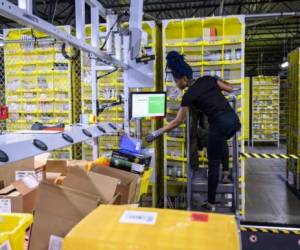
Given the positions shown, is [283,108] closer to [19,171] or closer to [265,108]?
Result: [265,108]

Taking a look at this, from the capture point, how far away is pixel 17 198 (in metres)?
2.19

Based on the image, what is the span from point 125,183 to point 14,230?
1.35 meters

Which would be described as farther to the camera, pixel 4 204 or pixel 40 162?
pixel 40 162

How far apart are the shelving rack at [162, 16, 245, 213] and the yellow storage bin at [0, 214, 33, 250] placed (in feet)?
12.4

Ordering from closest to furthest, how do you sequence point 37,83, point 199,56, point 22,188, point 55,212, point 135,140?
point 55,212, point 22,188, point 135,140, point 199,56, point 37,83

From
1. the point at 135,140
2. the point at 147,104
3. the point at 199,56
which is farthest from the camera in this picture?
the point at 199,56

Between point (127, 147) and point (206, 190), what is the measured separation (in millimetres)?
1209

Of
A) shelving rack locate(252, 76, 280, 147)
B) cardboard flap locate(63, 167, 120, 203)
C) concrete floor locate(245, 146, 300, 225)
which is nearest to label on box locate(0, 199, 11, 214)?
cardboard flap locate(63, 167, 120, 203)

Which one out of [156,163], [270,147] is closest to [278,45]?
[270,147]

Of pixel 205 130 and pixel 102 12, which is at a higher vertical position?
pixel 102 12

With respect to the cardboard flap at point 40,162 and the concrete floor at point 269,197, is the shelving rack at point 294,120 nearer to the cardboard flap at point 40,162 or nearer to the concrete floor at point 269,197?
the concrete floor at point 269,197

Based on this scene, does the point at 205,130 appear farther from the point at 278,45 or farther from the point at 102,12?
the point at 278,45

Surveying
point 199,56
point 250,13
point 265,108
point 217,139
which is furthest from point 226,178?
point 265,108

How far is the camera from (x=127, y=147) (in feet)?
11.2
